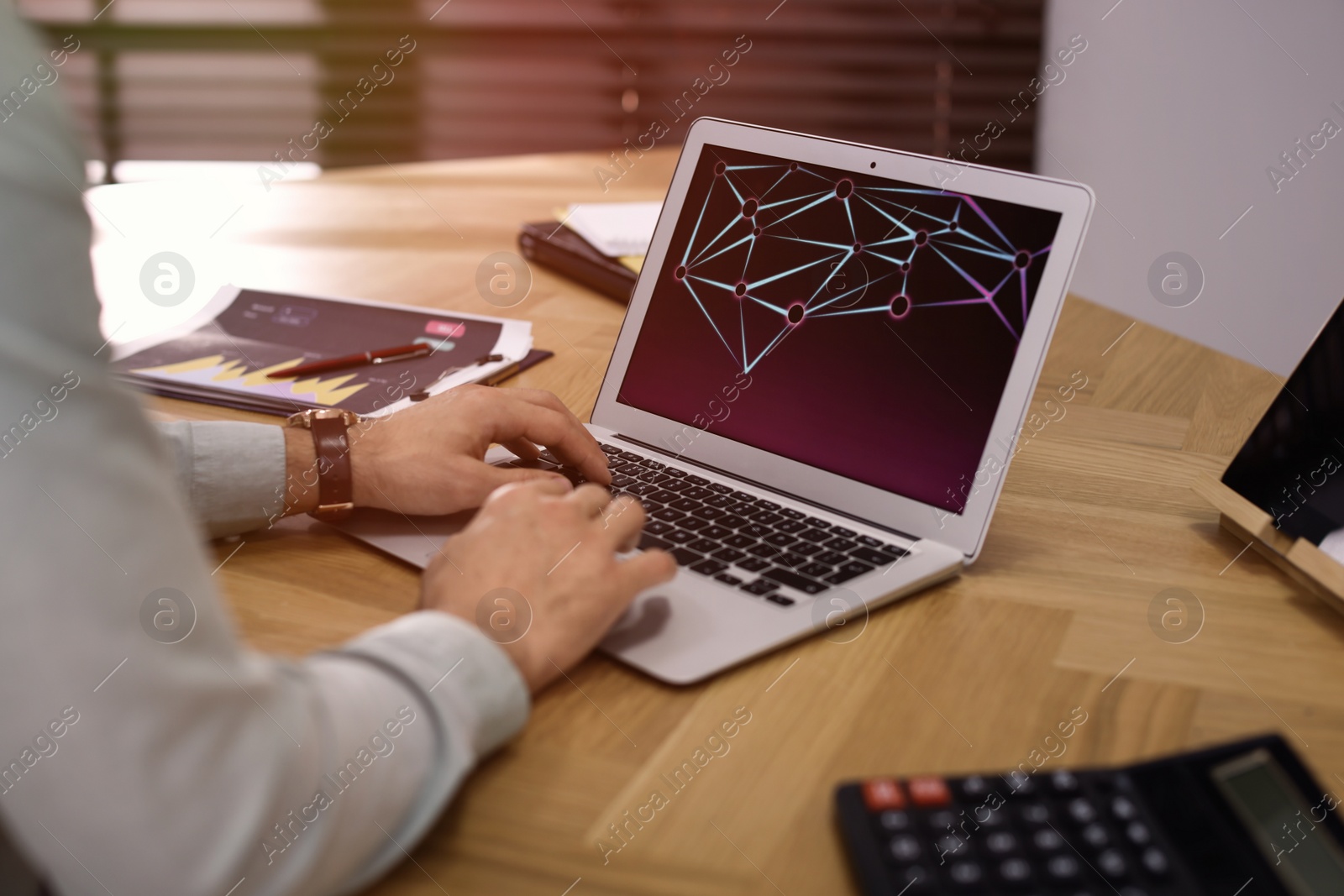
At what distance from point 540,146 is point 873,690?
2.74m

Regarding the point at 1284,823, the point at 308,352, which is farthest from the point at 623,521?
the point at 308,352

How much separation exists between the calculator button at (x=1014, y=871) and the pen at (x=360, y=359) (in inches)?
31.3

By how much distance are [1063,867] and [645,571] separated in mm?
269

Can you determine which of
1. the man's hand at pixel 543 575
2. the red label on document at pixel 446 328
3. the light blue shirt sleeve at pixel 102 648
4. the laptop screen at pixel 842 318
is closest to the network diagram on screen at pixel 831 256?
the laptop screen at pixel 842 318

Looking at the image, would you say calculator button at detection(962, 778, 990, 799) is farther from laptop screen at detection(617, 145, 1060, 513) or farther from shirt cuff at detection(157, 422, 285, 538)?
shirt cuff at detection(157, 422, 285, 538)

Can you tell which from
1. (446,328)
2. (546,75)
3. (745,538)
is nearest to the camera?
(745,538)

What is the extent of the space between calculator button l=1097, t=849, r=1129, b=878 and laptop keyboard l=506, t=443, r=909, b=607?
24 centimetres

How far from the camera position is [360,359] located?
1.05 meters

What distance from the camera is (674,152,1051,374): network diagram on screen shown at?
721mm

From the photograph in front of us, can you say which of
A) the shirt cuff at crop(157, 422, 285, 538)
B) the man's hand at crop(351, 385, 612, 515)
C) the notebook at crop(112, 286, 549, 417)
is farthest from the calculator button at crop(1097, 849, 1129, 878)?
the notebook at crop(112, 286, 549, 417)

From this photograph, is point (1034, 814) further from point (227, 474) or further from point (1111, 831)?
point (227, 474)

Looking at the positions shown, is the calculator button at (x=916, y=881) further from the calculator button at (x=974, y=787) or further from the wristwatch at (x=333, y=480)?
the wristwatch at (x=333, y=480)

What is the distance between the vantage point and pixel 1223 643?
2.10 feet

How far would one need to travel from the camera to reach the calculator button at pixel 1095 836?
0.44m
